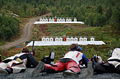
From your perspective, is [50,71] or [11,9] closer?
[50,71]

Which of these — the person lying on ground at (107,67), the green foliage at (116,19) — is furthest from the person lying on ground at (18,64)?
the green foliage at (116,19)

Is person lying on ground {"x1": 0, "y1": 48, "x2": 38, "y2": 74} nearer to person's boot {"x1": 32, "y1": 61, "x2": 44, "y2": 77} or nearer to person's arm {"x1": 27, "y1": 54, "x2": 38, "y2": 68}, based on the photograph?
person's arm {"x1": 27, "y1": 54, "x2": 38, "y2": 68}

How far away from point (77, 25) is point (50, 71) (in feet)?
79.9

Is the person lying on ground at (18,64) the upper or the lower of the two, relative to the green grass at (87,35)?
upper

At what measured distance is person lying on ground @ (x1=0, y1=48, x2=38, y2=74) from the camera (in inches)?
187

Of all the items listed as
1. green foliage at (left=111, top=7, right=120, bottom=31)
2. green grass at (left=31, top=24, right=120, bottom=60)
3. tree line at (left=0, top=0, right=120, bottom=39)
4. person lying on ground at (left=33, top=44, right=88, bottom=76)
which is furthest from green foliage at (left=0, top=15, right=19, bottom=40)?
person lying on ground at (left=33, top=44, right=88, bottom=76)

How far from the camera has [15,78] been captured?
4.50 metres

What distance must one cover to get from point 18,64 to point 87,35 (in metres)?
18.9

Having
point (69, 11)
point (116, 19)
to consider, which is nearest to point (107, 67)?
point (116, 19)

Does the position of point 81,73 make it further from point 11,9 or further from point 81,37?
point 11,9

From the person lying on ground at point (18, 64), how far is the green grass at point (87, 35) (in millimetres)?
11080

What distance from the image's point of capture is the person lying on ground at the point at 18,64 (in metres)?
4.75

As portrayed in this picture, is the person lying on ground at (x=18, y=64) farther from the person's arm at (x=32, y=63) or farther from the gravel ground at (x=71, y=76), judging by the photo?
the gravel ground at (x=71, y=76)

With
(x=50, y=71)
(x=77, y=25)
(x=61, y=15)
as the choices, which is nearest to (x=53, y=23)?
(x=77, y=25)
